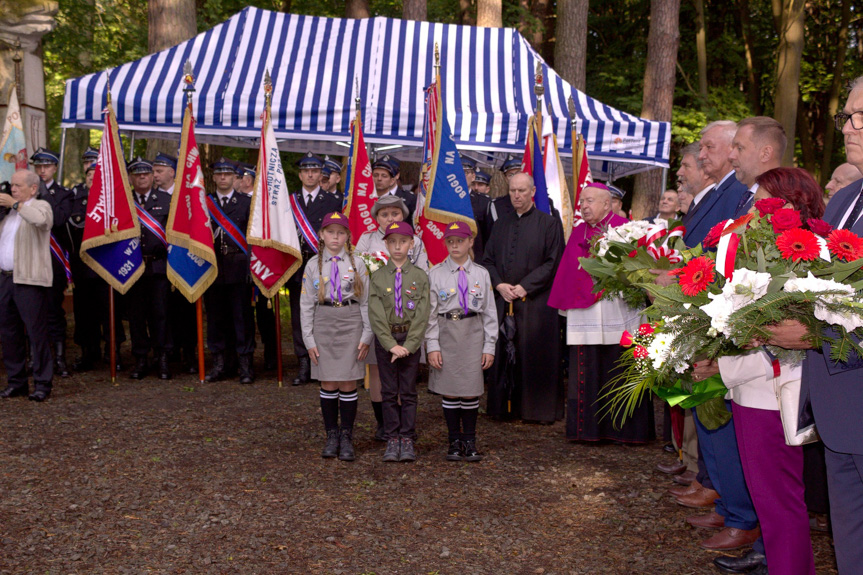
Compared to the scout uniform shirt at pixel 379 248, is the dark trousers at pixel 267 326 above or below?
below

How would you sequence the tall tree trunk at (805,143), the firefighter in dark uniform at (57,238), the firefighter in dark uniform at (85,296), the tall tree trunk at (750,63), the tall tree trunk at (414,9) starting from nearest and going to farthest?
the firefighter in dark uniform at (57,238)
the firefighter in dark uniform at (85,296)
the tall tree trunk at (414,9)
the tall tree trunk at (805,143)
the tall tree trunk at (750,63)

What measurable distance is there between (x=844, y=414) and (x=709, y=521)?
83.7 inches

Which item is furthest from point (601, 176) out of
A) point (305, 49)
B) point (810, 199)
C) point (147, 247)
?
point (810, 199)

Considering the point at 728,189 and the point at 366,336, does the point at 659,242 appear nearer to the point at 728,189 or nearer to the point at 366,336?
the point at 728,189

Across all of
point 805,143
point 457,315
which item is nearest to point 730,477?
point 457,315

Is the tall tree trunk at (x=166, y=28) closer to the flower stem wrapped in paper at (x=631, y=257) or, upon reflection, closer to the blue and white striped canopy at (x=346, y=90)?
the blue and white striped canopy at (x=346, y=90)

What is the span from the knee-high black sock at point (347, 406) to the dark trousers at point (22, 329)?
3411 mm

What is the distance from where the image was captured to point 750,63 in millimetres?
20094

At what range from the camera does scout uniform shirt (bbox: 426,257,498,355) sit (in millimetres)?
6258

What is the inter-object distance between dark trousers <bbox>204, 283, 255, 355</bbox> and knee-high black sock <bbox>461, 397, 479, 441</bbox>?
3698 millimetres

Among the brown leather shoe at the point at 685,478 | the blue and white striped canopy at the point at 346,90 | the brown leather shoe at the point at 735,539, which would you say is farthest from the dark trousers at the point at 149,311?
the brown leather shoe at the point at 735,539

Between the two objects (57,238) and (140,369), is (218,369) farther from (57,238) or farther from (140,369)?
(57,238)

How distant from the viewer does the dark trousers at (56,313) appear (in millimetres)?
8930

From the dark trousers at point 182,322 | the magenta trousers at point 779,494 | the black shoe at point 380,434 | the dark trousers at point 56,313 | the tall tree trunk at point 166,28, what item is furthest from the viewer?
the tall tree trunk at point 166,28
